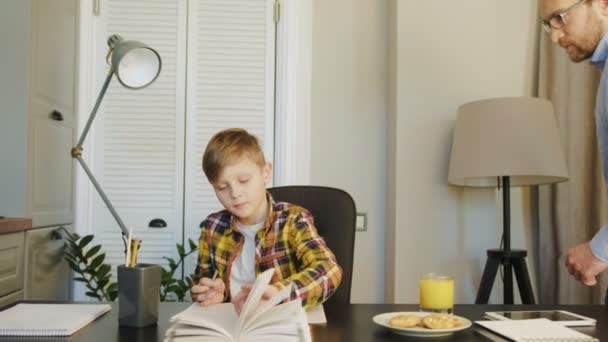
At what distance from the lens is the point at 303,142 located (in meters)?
2.85

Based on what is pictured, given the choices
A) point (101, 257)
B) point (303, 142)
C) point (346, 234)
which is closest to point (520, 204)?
point (303, 142)

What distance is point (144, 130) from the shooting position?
9.29ft

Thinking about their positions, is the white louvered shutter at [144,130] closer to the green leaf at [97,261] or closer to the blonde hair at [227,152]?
the green leaf at [97,261]

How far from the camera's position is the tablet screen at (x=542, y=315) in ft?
3.55

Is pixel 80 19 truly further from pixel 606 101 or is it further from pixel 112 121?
pixel 606 101

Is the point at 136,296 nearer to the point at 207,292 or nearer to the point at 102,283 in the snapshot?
the point at 207,292

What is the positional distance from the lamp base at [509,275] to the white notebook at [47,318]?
5.00 feet

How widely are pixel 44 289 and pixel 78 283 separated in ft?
1.25

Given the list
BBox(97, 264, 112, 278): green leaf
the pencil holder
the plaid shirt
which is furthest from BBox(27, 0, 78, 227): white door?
the pencil holder

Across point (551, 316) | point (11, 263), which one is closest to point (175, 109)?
point (11, 263)

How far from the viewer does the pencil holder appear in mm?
1039

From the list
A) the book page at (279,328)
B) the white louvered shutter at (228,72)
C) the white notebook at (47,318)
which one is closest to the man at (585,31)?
the book page at (279,328)

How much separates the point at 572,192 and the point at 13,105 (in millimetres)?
2169

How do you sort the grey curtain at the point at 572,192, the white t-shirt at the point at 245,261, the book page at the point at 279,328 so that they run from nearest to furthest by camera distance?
the book page at the point at 279,328 < the white t-shirt at the point at 245,261 < the grey curtain at the point at 572,192
